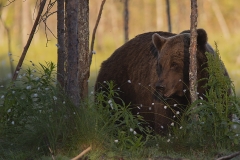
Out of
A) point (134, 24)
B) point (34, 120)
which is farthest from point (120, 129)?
point (134, 24)

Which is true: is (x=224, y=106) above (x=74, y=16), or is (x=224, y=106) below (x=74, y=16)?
below

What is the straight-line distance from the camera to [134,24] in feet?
217

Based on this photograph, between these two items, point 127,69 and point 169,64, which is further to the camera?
point 127,69

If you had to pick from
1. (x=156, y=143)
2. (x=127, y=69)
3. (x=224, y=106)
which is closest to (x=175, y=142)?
(x=156, y=143)

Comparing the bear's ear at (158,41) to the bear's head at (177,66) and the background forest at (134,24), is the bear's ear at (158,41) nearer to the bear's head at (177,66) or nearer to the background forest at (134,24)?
the bear's head at (177,66)

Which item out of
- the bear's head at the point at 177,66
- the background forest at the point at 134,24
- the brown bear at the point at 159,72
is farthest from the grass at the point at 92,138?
the background forest at the point at 134,24

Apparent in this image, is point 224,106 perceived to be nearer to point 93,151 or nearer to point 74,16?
point 93,151

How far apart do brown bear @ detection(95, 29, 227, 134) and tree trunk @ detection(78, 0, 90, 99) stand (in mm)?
719

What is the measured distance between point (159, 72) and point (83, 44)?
3.68 ft

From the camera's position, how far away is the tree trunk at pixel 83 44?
22.7ft

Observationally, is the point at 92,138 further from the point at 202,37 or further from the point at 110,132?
the point at 202,37

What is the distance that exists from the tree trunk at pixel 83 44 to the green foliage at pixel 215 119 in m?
1.65

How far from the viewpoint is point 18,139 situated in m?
6.03

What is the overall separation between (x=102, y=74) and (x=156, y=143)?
10.2 ft
